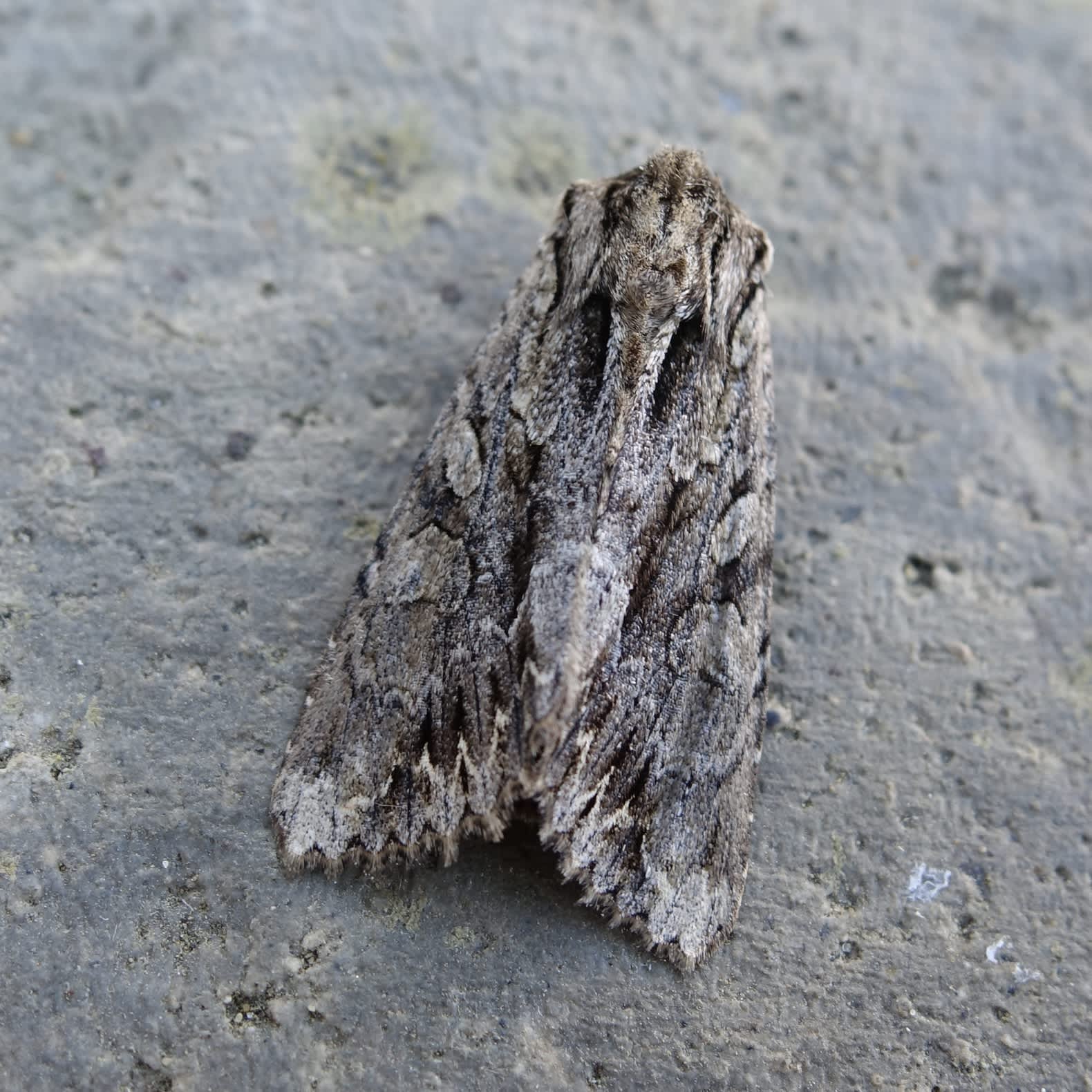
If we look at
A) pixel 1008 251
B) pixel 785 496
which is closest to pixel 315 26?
pixel 785 496

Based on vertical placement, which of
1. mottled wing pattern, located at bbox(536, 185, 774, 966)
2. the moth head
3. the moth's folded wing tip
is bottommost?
the moth's folded wing tip

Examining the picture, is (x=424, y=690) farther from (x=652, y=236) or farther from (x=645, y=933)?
(x=652, y=236)

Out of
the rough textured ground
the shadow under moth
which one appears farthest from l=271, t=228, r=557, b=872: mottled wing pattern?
the rough textured ground

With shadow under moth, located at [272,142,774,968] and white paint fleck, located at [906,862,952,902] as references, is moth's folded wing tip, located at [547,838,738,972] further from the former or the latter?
white paint fleck, located at [906,862,952,902]

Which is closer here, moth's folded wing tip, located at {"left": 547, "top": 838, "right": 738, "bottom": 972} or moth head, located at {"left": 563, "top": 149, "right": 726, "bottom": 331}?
moth's folded wing tip, located at {"left": 547, "top": 838, "right": 738, "bottom": 972}

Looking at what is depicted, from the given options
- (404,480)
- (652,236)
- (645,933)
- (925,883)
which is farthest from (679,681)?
(652,236)

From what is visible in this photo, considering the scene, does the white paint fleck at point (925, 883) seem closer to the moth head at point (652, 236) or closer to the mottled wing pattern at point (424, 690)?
the mottled wing pattern at point (424, 690)
